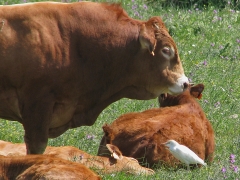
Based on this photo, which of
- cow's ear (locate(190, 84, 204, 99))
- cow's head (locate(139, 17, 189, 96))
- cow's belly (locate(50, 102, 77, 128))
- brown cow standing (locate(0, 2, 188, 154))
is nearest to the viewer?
brown cow standing (locate(0, 2, 188, 154))

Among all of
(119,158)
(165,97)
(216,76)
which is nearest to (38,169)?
(119,158)

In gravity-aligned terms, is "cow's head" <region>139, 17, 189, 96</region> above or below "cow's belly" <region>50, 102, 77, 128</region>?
above

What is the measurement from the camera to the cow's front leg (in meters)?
8.96

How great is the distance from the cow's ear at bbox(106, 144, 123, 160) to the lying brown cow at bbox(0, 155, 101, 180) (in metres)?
0.88

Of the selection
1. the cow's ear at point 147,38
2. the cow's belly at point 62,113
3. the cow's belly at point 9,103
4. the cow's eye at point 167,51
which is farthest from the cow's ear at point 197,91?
the cow's belly at point 9,103

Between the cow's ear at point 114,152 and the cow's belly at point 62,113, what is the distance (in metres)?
0.72

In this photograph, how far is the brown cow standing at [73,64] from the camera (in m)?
8.95

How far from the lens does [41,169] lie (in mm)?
7750

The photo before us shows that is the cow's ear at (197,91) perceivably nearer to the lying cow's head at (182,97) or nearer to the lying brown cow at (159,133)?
the lying cow's head at (182,97)

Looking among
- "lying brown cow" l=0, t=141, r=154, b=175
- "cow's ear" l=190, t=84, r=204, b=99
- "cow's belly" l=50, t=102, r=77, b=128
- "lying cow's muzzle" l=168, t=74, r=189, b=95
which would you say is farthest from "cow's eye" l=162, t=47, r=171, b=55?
"lying brown cow" l=0, t=141, r=154, b=175

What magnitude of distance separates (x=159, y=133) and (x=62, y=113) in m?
1.07

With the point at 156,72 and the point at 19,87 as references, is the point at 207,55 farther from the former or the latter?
the point at 19,87

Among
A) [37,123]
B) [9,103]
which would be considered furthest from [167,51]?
[9,103]

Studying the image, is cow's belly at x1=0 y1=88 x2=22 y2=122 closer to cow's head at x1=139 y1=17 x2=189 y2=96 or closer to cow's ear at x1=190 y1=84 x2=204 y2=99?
cow's head at x1=139 y1=17 x2=189 y2=96
